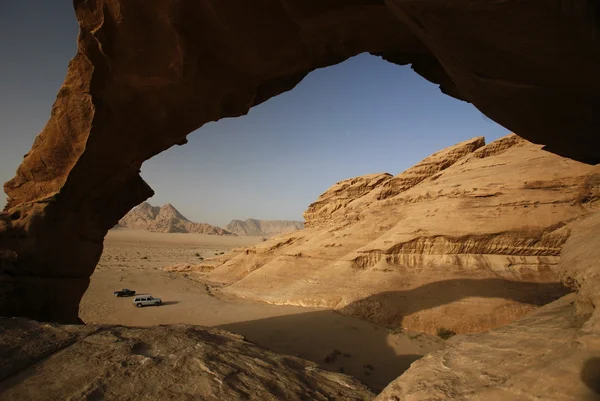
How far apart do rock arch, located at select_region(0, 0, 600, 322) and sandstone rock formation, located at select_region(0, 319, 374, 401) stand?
12.6 ft

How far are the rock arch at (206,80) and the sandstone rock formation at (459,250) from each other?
6.87m

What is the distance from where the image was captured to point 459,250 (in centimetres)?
1220

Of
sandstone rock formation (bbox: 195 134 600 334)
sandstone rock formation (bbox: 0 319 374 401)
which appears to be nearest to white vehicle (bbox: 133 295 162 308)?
sandstone rock formation (bbox: 195 134 600 334)

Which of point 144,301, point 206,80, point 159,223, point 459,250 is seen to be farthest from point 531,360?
point 159,223

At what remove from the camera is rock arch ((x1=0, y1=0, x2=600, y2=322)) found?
335 cm

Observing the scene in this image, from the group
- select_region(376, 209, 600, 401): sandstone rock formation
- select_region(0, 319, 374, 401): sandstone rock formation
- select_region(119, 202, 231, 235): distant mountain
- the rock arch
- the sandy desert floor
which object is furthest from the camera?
select_region(119, 202, 231, 235): distant mountain

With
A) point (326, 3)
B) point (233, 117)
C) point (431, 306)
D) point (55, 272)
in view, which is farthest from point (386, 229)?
point (55, 272)

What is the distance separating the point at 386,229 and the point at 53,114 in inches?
548

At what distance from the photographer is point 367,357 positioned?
8398 millimetres

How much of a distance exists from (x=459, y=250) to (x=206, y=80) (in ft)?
38.5

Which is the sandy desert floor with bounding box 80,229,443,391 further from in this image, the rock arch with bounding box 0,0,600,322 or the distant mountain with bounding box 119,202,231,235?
the distant mountain with bounding box 119,202,231,235

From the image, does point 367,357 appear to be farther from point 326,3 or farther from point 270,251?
point 270,251

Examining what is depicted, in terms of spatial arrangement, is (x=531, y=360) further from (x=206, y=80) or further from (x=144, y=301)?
(x=144, y=301)

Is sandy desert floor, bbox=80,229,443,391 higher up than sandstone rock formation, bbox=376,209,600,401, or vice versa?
sandstone rock formation, bbox=376,209,600,401
